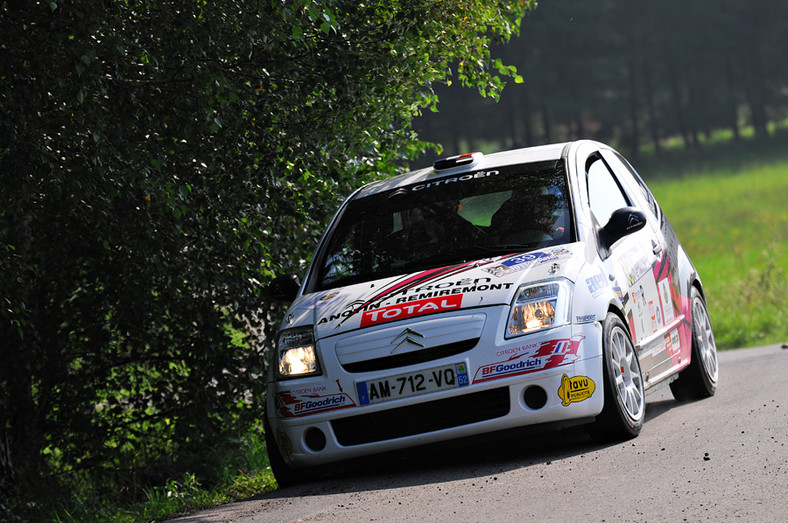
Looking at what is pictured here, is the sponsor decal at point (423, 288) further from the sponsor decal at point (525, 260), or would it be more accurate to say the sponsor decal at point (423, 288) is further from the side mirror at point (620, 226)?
the side mirror at point (620, 226)

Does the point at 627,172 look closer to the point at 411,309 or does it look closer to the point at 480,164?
the point at 480,164

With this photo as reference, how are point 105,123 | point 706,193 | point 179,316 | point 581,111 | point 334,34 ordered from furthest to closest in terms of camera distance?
point 581,111
point 706,193
point 179,316
point 334,34
point 105,123

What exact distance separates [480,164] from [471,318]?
1998mm

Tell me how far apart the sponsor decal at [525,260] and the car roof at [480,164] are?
1.11 meters

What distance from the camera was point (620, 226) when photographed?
698 centimetres

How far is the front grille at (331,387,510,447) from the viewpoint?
20.3 feet

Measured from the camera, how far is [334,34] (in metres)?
8.78

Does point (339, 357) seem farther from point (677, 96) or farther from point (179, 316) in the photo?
point (677, 96)

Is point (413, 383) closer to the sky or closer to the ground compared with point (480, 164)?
closer to the ground

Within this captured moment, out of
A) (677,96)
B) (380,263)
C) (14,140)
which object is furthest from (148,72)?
(677,96)

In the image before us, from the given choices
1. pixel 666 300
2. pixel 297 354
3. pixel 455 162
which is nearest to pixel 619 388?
pixel 666 300

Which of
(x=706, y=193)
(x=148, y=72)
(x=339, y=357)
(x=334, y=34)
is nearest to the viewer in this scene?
(x=339, y=357)

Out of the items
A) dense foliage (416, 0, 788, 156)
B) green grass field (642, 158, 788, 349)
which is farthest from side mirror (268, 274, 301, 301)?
dense foliage (416, 0, 788, 156)

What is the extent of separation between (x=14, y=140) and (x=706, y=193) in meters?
63.9
